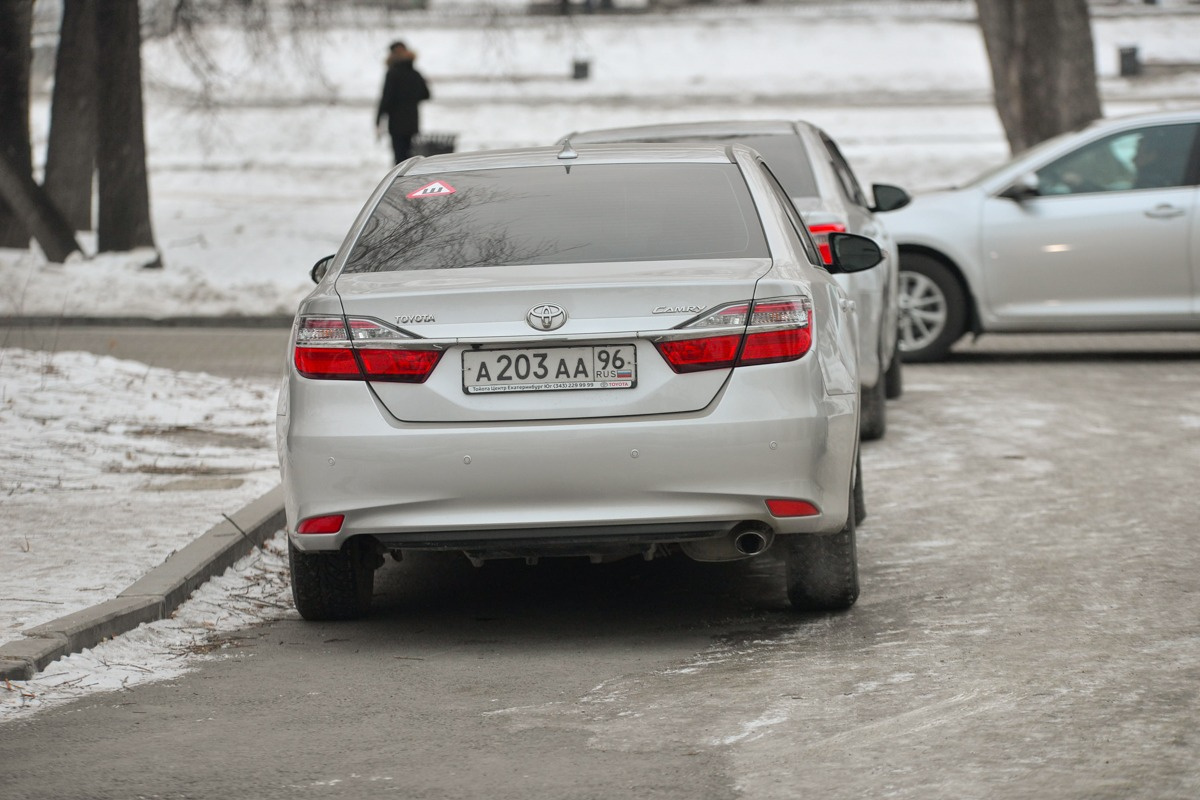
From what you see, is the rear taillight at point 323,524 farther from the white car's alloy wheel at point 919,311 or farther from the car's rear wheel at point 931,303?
the car's rear wheel at point 931,303

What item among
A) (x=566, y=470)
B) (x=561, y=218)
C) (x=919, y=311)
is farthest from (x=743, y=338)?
(x=919, y=311)

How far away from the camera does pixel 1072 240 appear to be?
12.9m

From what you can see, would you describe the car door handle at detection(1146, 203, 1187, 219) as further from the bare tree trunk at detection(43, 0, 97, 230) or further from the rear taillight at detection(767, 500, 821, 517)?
the bare tree trunk at detection(43, 0, 97, 230)

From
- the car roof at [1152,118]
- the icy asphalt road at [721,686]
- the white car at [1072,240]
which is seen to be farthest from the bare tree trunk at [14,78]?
the icy asphalt road at [721,686]

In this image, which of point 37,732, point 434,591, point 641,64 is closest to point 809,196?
point 434,591

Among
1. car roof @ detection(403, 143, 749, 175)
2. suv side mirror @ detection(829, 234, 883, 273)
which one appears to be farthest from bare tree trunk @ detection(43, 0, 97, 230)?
suv side mirror @ detection(829, 234, 883, 273)

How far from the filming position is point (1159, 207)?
41.9ft

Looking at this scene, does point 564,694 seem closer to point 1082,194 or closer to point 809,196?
point 809,196

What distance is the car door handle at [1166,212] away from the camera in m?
12.7

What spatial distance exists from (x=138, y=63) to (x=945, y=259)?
30.1ft

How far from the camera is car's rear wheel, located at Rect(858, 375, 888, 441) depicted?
32.0ft

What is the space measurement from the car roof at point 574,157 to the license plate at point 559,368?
44.4 inches

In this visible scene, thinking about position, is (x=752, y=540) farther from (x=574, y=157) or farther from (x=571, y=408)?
(x=574, y=157)

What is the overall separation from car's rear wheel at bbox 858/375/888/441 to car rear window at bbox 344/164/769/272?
3640 millimetres
